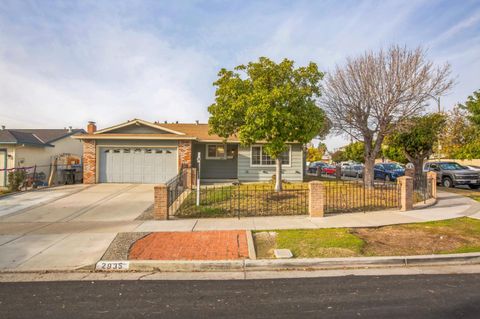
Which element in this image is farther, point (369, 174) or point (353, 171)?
point (353, 171)

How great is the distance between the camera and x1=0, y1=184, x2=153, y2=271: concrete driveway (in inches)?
248

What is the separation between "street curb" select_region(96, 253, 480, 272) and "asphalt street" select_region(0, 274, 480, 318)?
0.62 m

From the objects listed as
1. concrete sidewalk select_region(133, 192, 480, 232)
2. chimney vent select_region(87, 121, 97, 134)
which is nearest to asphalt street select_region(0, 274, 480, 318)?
concrete sidewalk select_region(133, 192, 480, 232)

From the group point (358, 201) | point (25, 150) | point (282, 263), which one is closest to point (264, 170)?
point (358, 201)

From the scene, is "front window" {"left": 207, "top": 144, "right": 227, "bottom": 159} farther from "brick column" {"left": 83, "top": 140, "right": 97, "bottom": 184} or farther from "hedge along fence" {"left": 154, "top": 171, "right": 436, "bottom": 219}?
"brick column" {"left": 83, "top": 140, "right": 97, "bottom": 184}

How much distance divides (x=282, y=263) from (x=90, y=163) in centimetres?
1590

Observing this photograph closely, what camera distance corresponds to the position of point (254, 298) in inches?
175

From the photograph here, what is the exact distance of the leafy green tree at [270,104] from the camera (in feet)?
40.7

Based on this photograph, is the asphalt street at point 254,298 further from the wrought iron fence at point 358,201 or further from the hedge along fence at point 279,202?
the wrought iron fence at point 358,201

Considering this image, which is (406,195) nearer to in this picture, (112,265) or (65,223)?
(112,265)

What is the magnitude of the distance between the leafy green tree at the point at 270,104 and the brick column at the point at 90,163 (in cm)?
866

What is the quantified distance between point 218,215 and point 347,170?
2663 cm

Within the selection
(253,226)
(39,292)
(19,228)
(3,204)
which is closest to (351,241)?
(253,226)

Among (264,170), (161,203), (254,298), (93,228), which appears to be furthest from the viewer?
(264,170)
